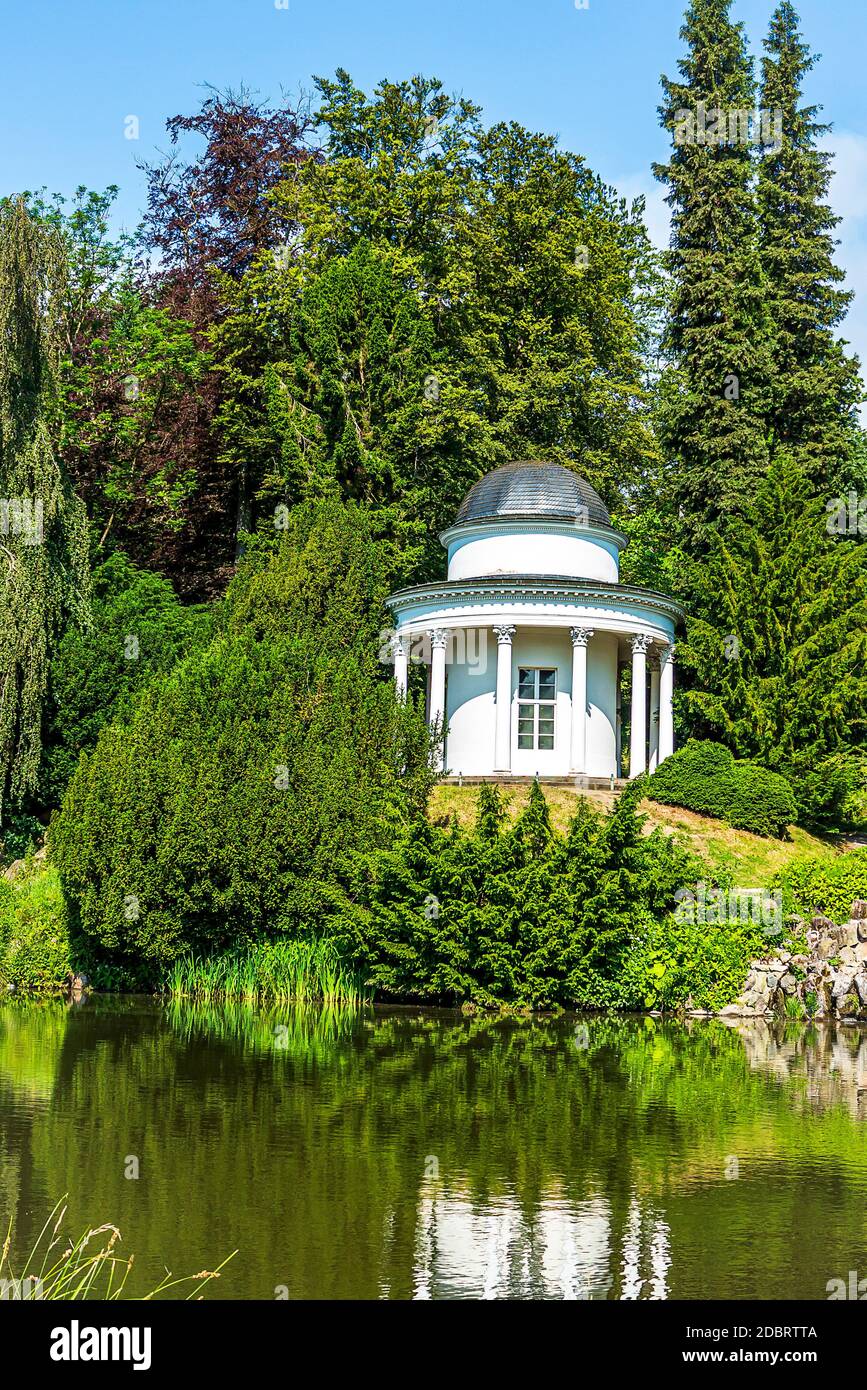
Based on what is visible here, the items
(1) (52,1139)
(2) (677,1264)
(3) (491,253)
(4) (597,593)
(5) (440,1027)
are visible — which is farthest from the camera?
(3) (491,253)

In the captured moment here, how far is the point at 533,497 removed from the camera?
36031 mm

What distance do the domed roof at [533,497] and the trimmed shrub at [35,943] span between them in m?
14.7

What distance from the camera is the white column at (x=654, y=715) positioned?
37750mm

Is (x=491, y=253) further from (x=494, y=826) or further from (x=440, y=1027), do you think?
(x=440, y=1027)

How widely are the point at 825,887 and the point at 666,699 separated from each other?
11.1 m

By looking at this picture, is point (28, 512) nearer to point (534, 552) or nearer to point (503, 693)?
point (503, 693)

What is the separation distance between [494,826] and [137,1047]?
780 cm

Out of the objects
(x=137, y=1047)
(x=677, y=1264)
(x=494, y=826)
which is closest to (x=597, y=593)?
(x=494, y=826)

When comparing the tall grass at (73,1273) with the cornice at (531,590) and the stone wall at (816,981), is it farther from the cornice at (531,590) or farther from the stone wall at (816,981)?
the cornice at (531,590)

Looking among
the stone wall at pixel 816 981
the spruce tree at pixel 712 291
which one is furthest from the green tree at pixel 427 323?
the stone wall at pixel 816 981

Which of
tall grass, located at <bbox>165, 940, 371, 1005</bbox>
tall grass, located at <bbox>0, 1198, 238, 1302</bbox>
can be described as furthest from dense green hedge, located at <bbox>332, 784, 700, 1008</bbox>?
tall grass, located at <bbox>0, 1198, 238, 1302</bbox>

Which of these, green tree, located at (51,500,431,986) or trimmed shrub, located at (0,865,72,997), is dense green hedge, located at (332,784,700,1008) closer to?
green tree, located at (51,500,431,986)

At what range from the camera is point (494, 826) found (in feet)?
81.4

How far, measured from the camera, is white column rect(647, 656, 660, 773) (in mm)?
37750
